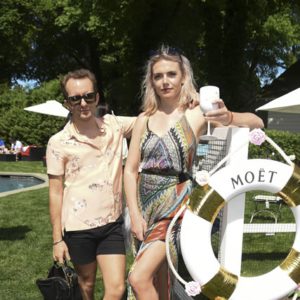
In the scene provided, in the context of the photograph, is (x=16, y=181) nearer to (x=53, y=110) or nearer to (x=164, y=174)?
(x=53, y=110)

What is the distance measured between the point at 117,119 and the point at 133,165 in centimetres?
38

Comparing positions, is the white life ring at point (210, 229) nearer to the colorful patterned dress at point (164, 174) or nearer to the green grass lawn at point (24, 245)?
the colorful patterned dress at point (164, 174)

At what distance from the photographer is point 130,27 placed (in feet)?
60.3

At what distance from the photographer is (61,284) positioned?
8.84 ft

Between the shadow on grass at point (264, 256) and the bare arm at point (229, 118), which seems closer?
the bare arm at point (229, 118)

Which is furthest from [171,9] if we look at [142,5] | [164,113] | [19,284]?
[164,113]

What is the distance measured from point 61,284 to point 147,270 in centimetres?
49

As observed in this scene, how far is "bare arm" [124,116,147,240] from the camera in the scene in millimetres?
2650

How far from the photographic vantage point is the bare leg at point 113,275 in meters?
2.66

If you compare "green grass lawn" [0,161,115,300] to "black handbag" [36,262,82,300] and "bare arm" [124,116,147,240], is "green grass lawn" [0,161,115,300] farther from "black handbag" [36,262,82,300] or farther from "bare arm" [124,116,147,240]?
"bare arm" [124,116,147,240]

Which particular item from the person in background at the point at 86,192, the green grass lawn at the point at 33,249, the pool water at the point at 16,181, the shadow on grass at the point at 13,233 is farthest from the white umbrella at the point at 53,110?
the person in background at the point at 86,192

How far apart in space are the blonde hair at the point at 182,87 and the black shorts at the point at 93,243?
2.22ft

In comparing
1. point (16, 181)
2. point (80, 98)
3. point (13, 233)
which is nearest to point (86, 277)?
point (80, 98)

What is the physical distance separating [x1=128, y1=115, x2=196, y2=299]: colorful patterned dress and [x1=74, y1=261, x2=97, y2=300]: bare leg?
1.02 ft
